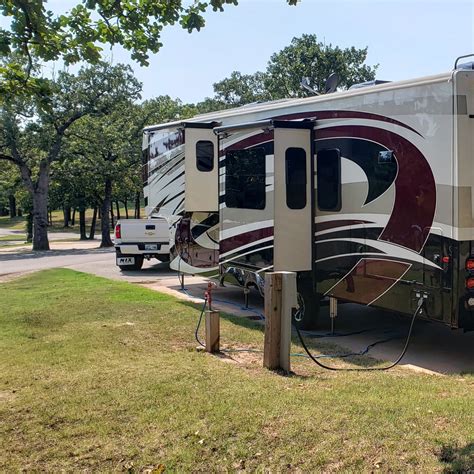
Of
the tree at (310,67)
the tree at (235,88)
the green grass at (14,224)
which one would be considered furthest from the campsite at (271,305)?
the green grass at (14,224)

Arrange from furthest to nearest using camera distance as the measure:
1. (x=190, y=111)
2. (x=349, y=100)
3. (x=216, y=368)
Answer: (x=190, y=111), (x=349, y=100), (x=216, y=368)

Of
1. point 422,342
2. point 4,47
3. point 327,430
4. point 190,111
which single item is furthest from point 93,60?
point 190,111

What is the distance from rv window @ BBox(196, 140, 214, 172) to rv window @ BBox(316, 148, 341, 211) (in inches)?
137

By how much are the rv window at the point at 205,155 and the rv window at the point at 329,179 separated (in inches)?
137

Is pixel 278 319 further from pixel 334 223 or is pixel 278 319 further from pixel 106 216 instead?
pixel 106 216

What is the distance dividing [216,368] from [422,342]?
3.15 meters

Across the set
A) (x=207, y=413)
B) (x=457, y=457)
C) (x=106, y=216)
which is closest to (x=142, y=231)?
(x=207, y=413)

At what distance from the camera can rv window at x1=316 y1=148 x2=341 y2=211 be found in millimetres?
7340

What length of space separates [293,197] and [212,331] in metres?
2.31

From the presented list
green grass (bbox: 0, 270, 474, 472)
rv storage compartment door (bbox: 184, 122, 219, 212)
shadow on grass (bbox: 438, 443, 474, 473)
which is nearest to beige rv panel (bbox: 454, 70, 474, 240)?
green grass (bbox: 0, 270, 474, 472)

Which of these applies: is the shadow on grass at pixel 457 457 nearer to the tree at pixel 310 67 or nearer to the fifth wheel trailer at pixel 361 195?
the fifth wheel trailer at pixel 361 195

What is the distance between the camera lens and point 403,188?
6.35 meters

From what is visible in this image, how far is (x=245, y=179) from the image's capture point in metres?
8.66

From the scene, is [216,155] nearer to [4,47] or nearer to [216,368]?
[216,368]
